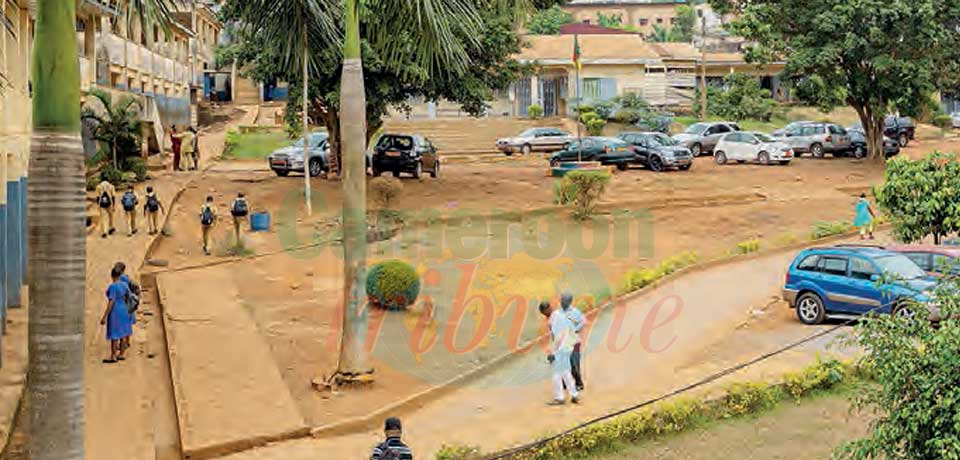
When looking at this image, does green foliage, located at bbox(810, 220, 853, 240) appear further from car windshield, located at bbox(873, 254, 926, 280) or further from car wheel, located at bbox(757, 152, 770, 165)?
car wheel, located at bbox(757, 152, 770, 165)

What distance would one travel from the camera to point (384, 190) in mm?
30281

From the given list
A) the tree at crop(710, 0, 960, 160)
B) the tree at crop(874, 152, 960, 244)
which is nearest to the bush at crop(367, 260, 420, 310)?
the tree at crop(874, 152, 960, 244)

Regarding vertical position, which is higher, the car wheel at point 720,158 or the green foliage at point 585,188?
the car wheel at point 720,158

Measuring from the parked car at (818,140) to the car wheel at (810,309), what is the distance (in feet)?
74.8

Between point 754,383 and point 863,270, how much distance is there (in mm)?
4289

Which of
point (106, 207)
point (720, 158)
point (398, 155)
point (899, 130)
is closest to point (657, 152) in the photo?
point (720, 158)

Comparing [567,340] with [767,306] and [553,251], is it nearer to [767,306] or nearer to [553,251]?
[767,306]

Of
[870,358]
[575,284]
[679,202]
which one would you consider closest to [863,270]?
[575,284]

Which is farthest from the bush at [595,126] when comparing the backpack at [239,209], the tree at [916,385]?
the tree at [916,385]

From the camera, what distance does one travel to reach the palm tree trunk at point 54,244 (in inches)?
298

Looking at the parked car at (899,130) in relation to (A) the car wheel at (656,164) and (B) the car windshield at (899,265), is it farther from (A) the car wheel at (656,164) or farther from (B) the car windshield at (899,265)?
(B) the car windshield at (899,265)

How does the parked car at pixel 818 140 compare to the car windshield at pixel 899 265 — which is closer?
the car windshield at pixel 899 265

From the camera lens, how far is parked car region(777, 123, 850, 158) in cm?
4184

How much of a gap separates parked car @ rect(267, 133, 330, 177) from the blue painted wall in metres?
15.2
